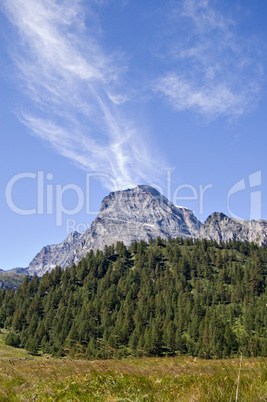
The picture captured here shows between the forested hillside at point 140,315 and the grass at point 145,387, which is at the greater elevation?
the grass at point 145,387

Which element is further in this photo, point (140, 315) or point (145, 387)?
point (140, 315)

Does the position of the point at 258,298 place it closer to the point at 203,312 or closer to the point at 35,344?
the point at 203,312

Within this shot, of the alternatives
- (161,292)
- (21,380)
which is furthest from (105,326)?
(21,380)

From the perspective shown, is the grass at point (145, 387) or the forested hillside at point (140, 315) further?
the forested hillside at point (140, 315)

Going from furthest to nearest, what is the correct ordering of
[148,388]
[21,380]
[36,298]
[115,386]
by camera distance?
1. [36,298]
2. [21,380]
3. [115,386]
4. [148,388]

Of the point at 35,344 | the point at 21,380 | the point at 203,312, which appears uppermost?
the point at 21,380

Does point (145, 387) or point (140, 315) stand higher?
point (145, 387)

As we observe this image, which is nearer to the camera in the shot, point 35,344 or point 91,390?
point 91,390

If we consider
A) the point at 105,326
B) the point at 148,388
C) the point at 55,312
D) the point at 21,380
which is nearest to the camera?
the point at 148,388

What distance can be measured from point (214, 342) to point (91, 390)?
119762 mm

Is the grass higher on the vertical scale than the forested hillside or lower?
higher

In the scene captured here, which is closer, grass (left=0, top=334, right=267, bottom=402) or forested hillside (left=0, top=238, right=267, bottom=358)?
grass (left=0, top=334, right=267, bottom=402)

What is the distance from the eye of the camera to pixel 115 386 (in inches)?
259

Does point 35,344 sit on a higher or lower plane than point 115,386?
lower
